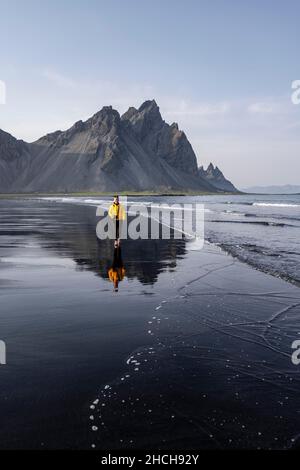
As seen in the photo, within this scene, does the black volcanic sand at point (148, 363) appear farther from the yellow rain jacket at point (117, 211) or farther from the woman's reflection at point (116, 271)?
the yellow rain jacket at point (117, 211)

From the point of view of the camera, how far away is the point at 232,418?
464 centimetres

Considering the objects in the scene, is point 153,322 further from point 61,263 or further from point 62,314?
point 61,263

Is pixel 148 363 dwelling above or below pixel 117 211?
below

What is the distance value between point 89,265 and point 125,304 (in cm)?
547

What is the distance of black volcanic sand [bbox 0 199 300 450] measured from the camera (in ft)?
14.3

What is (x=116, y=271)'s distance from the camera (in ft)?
45.5

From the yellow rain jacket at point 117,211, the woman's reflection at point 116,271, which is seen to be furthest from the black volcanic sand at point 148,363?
the yellow rain jacket at point 117,211

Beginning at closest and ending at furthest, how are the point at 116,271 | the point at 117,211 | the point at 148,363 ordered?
the point at 148,363
the point at 116,271
the point at 117,211

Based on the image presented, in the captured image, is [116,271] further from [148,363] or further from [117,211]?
[148,363]

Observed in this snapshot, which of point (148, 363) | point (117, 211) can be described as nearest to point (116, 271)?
point (117, 211)

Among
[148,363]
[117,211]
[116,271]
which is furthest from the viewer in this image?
[117,211]

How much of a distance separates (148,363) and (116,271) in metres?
7.80

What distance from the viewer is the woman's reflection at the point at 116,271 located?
40.2 ft
